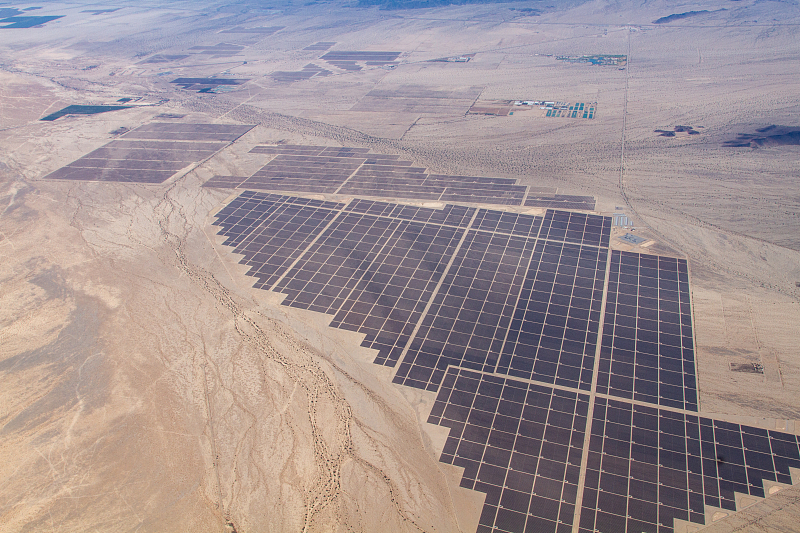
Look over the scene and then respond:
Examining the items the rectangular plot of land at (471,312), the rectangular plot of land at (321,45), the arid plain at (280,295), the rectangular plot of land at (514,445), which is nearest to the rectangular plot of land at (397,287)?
the rectangular plot of land at (471,312)

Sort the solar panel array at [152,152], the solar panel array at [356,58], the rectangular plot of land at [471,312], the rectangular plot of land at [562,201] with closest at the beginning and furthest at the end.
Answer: the rectangular plot of land at [471,312] < the rectangular plot of land at [562,201] < the solar panel array at [152,152] < the solar panel array at [356,58]

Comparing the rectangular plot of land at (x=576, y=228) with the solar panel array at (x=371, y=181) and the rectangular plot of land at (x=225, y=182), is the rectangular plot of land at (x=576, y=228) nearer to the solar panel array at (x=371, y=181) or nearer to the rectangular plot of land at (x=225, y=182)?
the solar panel array at (x=371, y=181)

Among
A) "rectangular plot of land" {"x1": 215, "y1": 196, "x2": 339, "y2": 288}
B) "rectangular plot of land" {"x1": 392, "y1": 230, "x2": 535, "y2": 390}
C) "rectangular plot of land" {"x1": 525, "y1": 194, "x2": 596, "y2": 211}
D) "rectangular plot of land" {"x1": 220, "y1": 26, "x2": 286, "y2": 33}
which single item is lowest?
"rectangular plot of land" {"x1": 525, "y1": 194, "x2": 596, "y2": 211}

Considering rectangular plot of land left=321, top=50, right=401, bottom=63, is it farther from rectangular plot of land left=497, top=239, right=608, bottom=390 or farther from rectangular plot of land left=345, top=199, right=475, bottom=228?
rectangular plot of land left=497, top=239, right=608, bottom=390

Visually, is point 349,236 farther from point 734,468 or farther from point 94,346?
point 734,468

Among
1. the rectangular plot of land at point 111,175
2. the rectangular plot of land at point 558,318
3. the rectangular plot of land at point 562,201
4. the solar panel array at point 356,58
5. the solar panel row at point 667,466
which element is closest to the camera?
the solar panel row at point 667,466

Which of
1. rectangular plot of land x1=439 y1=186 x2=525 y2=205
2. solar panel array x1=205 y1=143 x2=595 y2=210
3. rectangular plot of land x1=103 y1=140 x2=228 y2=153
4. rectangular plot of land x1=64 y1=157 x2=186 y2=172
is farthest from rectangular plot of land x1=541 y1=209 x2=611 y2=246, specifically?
rectangular plot of land x1=64 y1=157 x2=186 y2=172
